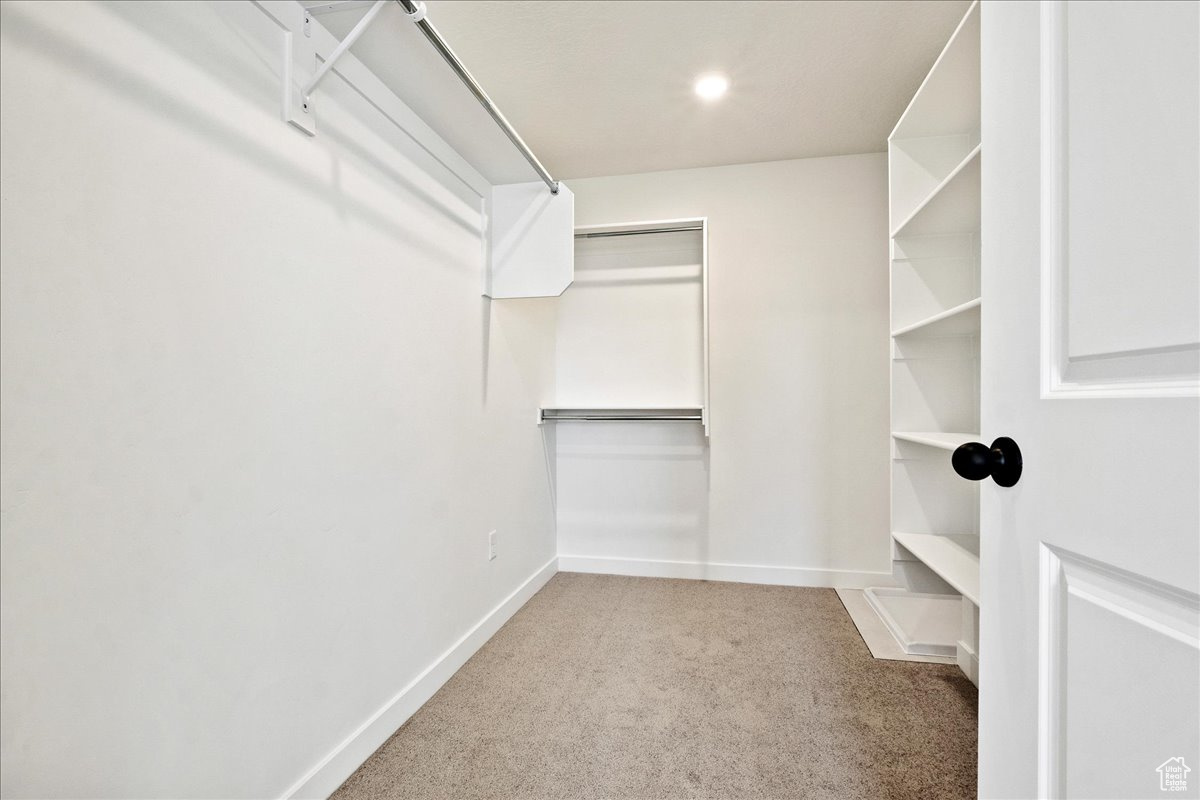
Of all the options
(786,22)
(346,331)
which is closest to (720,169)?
(786,22)

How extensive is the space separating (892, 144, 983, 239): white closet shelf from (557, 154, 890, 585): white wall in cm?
75

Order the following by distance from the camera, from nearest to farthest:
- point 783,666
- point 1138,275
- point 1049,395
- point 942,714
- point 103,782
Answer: point 1138,275 → point 1049,395 → point 103,782 → point 942,714 → point 783,666

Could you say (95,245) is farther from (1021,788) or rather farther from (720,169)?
(720,169)

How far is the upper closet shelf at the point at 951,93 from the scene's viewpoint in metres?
1.61

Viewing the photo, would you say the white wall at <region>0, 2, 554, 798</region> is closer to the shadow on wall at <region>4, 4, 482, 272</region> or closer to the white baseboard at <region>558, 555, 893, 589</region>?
the shadow on wall at <region>4, 4, 482, 272</region>

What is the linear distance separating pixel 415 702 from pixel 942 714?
5.39 ft

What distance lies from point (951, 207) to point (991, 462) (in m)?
1.71

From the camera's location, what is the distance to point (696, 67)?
81.7 inches

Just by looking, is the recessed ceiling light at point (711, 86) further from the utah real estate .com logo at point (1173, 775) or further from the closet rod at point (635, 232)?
the utah real estate .com logo at point (1173, 775)

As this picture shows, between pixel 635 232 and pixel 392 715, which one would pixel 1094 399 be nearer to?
pixel 392 715

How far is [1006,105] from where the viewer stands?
66cm

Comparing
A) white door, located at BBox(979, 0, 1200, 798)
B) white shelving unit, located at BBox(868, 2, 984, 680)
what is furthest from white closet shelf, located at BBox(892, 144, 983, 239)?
white door, located at BBox(979, 0, 1200, 798)

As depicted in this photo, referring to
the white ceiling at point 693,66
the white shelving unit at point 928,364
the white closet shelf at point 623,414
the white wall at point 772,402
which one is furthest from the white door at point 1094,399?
the white wall at point 772,402

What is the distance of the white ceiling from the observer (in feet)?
5.81
